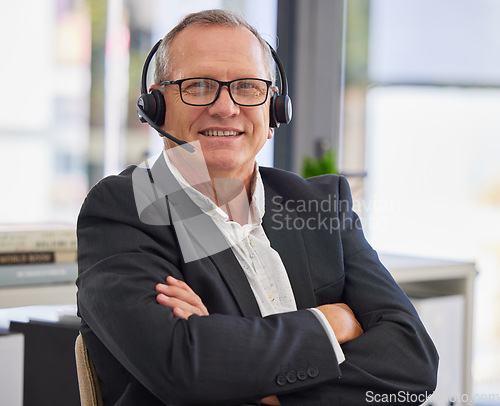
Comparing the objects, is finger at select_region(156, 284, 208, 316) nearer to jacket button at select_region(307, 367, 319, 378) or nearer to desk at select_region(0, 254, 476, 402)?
jacket button at select_region(307, 367, 319, 378)

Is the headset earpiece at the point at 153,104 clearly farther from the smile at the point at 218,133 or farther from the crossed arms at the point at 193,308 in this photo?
the crossed arms at the point at 193,308

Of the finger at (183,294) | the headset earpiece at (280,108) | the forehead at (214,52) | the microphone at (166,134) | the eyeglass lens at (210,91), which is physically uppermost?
the forehead at (214,52)

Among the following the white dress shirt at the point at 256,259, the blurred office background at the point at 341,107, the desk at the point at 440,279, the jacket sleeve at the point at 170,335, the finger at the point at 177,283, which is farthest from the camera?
the blurred office background at the point at 341,107

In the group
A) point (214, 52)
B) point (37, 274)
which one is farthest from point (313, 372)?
point (37, 274)

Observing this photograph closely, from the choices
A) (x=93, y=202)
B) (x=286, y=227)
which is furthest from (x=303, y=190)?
(x=93, y=202)

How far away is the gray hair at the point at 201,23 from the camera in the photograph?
1.36 metres

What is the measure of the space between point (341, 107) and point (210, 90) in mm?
1911

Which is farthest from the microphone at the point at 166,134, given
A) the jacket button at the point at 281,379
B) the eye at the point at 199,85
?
the jacket button at the point at 281,379

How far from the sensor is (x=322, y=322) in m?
1.19

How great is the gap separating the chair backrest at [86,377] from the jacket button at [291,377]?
372mm

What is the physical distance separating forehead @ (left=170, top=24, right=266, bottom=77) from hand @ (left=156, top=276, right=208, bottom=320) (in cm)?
43

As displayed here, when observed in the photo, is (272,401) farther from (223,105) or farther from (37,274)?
(37,274)

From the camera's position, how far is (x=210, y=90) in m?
1.32

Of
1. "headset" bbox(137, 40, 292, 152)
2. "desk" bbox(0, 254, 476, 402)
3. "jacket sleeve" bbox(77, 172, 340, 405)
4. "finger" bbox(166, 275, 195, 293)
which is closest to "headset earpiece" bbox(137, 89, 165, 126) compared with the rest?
"headset" bbox(137, 40, 292, 152)
